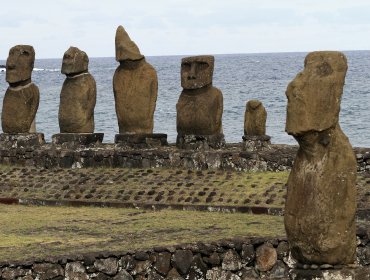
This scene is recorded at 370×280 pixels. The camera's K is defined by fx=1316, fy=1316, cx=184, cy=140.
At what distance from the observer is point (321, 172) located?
1270 centimetres

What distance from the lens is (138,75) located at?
26344 mm

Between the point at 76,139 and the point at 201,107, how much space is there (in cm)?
297

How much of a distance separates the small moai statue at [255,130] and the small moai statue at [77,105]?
3.45 meters

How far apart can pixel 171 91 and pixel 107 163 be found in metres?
67.8

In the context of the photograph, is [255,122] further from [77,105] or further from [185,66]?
[77,105]

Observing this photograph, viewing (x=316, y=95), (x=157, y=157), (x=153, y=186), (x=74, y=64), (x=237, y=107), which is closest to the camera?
(x=316, y=95)

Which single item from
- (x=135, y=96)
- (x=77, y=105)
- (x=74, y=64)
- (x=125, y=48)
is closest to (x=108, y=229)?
(x=135, y=96)

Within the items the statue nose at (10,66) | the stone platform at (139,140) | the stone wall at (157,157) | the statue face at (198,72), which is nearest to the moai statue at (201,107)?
the statue face at (198,72)

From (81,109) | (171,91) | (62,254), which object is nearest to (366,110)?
(171,91)

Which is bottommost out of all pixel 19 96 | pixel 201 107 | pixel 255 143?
pixel 255 143

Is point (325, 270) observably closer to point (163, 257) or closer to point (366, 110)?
point (163, 257)

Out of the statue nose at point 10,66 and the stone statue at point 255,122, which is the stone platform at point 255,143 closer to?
the stone statue at point 255,122

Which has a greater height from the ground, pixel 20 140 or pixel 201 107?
pixel 201 107

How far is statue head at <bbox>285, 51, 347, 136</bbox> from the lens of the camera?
1255cm
